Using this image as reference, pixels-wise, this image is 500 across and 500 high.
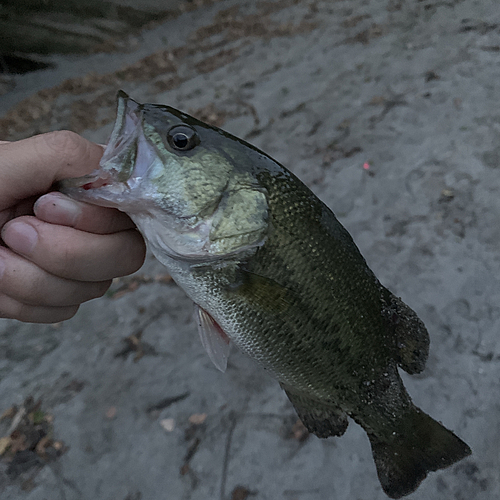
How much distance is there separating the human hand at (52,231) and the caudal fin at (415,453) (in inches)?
53.9

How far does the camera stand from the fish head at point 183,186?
4.57ft

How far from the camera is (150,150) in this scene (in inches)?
55.7

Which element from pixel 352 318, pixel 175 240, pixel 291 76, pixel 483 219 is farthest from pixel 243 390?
pixel 291 76

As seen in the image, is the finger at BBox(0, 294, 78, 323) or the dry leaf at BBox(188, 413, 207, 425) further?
the dry leaf at BBox(188, 413, 207, 425)

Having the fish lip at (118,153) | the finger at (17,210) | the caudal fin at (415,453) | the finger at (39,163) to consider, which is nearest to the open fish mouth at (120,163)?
the fish lip at (118,153)

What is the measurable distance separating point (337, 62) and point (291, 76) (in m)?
0.71

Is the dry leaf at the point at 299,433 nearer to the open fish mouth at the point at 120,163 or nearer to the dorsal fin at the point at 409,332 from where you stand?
the dorsal fin at the point at 409,332

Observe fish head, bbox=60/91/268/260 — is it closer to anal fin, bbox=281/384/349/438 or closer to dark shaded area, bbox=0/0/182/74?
anal fin, bbox=281/384/349/438

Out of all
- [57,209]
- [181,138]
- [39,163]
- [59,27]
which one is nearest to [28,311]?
[57,209]

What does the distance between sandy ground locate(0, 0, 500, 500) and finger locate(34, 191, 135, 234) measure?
1612mm

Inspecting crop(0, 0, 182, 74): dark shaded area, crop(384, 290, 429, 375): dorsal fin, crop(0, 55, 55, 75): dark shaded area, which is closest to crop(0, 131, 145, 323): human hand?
crop(384, 290, 429, 375): dorsal fin

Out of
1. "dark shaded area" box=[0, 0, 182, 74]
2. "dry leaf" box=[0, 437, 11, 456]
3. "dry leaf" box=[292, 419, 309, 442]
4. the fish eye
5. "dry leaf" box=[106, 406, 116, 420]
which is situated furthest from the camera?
"dark shaded area" box=[0, 0, 182, 74]

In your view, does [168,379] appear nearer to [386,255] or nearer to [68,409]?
[68,409]

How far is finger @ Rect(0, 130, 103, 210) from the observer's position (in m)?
1.47
